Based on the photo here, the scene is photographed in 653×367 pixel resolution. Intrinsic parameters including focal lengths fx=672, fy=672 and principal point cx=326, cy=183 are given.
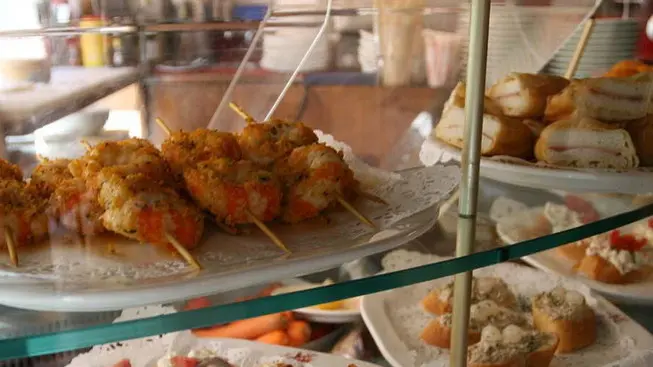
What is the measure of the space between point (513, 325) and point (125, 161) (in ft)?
1.87

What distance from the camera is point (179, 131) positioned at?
0.61 metres

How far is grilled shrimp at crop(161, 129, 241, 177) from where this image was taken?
1.78 ft

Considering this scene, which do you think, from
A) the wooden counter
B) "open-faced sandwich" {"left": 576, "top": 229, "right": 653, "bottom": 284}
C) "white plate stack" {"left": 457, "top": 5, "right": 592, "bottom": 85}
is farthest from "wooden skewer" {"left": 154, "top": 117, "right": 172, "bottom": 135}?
"open-faced sandwich" {"left": 576, "top": 229, "right": 653, "bottom": 284}

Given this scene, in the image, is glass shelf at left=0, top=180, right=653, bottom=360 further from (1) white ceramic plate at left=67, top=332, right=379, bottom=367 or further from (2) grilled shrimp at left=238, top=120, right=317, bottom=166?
(1) white ceramic plate at left=67, top=332, right=379, bottom=367

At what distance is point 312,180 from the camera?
546 mm

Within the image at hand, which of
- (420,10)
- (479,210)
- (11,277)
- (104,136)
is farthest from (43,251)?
(420,10)

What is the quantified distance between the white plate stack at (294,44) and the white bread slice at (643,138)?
1.14ft

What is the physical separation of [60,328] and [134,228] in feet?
0.28

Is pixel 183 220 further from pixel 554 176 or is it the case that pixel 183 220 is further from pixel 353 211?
pixel 554 176

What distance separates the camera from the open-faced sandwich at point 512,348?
0.78 metres

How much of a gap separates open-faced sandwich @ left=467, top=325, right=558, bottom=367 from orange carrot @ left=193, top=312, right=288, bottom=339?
0.73ft

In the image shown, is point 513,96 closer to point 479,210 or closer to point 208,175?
point 479,210

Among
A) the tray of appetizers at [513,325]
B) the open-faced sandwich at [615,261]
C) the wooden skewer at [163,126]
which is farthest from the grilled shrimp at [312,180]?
the open-faced sandwich at [615,261]

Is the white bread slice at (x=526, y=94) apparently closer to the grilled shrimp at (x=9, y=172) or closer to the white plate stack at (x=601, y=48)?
the white plate stack at (x=601, y=48)
